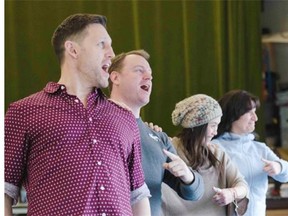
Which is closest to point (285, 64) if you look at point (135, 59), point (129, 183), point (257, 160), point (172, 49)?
point (172, 49)

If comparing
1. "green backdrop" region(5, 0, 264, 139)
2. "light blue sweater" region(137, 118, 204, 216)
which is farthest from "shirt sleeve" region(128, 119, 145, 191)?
"green backdrop" region(5, 0, 264, 139)

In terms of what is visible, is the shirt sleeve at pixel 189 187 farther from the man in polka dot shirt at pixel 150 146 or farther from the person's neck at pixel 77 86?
the person's neck at pixel 77 86

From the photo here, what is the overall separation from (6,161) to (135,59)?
2.55 ft

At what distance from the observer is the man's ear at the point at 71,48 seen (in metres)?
1.31

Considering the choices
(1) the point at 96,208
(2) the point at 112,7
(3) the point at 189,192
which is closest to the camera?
(1) the point at 96,208

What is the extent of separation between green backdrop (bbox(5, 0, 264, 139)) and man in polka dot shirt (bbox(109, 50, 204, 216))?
6.79ft

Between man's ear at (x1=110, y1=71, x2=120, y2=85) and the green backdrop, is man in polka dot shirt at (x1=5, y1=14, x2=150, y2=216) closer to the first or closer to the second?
man's ear at (x1=110, y1=71, x2=120, y2=85)

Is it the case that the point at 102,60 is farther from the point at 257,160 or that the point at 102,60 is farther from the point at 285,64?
the point at 285,64

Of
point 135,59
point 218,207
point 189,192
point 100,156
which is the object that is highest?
point 135,59

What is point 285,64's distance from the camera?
13.7 feet

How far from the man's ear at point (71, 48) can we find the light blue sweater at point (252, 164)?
1.14 metres

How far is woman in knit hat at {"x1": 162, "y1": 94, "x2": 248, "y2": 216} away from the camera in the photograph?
1963 millimetres

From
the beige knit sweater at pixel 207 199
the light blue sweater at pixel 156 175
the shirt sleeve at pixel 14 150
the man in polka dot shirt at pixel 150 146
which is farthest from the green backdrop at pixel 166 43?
the shirt sleeve at pixel 14 150

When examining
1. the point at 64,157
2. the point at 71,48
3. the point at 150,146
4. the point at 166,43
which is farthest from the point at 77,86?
the point at 166,43
